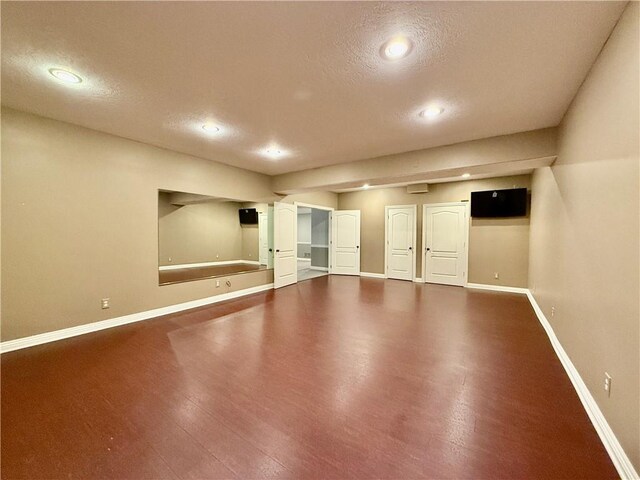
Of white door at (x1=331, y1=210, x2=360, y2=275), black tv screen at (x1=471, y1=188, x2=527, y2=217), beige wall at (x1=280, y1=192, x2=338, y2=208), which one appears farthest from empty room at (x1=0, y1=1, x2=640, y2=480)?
white door at (x1=331, y1=210, x2=360, y2=275)

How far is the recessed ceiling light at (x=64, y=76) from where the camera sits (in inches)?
83.4

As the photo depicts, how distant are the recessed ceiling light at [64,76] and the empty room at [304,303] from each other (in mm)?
21

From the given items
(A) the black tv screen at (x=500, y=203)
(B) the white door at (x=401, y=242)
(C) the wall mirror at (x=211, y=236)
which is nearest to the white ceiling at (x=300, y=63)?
(C) the wall mirror at (x=211, y=236)

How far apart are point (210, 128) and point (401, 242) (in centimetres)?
574

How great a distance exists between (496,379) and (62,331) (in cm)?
492

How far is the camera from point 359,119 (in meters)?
2.99

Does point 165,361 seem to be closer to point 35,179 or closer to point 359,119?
point 35,179

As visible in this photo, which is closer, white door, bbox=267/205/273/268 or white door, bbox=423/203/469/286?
white door, bbox=267/205/273/268

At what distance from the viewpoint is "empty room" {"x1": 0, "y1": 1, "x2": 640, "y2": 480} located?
1.53 metres

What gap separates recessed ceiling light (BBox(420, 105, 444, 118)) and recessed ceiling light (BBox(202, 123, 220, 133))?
8.03 ft

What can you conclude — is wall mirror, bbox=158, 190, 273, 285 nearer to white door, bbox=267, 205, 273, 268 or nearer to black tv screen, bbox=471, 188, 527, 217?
white door, bbox=267, 205, 273, 268

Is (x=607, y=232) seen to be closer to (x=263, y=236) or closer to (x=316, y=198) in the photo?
(x=263, y=236)

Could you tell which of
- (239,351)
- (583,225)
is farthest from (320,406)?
(583,225)

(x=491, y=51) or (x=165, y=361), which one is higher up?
(x=491, y=51)
